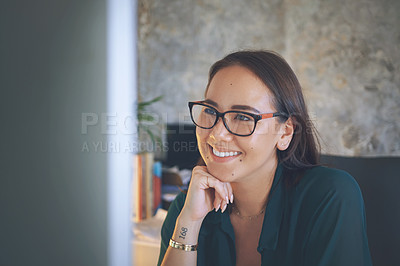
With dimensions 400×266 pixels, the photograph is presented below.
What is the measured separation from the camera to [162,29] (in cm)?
372

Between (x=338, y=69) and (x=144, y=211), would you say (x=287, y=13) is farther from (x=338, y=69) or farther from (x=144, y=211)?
(x=144, y=211)

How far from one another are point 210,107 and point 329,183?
487mm

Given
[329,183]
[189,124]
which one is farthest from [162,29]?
[329,183]

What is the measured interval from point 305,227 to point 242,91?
518 millimetres

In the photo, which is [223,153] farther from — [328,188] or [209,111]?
[328,188]

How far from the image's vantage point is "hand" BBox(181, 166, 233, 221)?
120cm

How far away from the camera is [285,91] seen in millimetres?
1157

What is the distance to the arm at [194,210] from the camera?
1.17 m

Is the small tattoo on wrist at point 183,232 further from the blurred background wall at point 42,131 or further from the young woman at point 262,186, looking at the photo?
the blurred background wall at point 42,131

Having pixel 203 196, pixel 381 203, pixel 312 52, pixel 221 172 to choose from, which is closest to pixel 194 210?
pixel 203 196

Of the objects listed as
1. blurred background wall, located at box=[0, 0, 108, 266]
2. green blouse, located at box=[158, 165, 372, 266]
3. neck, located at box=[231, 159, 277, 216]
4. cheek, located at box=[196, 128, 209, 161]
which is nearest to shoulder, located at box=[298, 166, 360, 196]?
green blouse, located at box=[158, 165, 372, 266]

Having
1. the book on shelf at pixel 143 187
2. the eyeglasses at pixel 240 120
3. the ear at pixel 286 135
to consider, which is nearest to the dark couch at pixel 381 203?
the ear at pixel 286 135

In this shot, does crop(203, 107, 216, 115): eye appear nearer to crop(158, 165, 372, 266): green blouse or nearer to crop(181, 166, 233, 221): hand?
crop(181, 166, 233, 221): hand

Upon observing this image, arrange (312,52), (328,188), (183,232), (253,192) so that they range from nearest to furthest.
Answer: (328,188) → (183,232) → (253,192) → (312,52)
